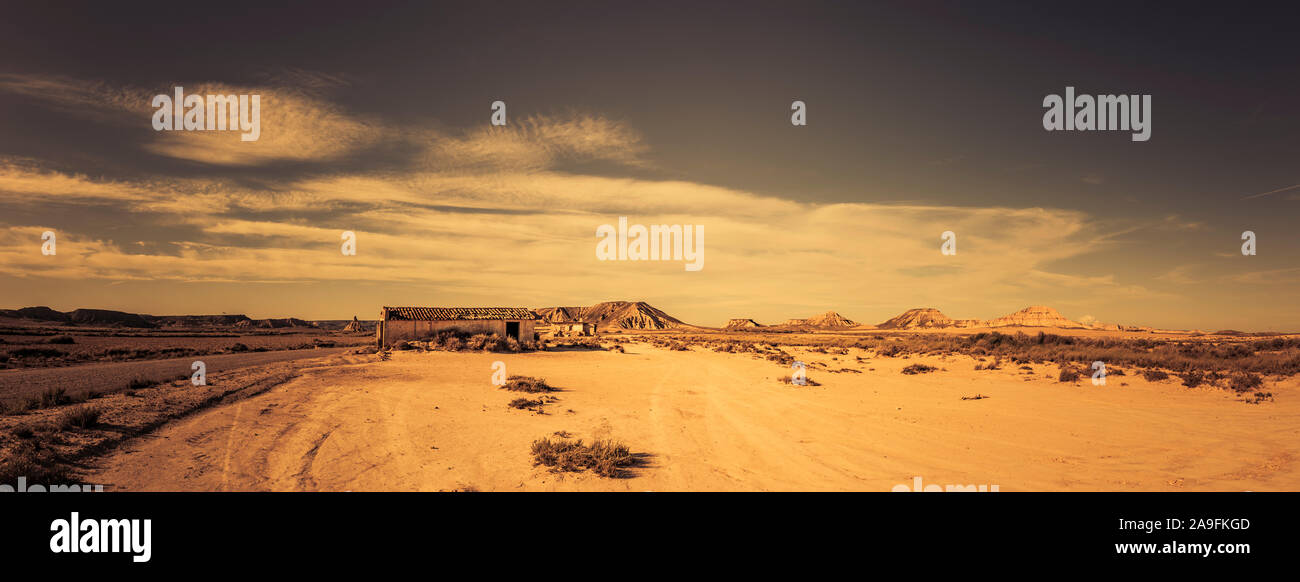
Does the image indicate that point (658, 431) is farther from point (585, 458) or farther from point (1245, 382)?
point (1245, 382)

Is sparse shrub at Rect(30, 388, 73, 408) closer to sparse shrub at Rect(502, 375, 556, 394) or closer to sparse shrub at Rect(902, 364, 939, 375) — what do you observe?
sparse shrub at Rect(502, 375, 556, 394)

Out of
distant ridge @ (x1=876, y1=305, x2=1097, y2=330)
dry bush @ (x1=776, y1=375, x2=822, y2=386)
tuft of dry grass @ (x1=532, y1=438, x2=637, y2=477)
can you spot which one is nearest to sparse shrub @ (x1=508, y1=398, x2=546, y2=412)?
tuft of dry grass @ (x1=532, y1=438, x2=637, y2=477)

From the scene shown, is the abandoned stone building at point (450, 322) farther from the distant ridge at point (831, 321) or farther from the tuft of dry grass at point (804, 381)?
the distant ridge at point (831, 321)

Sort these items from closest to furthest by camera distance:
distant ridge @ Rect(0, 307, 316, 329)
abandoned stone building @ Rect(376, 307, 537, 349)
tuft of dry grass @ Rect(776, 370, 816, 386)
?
tuft of dry grass @ Rect(776, 370, 816, 386) → abandoned stone building @ Rect(376, 307, 537, 349) → distant ridge @ Rect(0, 307, 316, 329)

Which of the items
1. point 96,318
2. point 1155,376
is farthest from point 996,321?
point 96,318

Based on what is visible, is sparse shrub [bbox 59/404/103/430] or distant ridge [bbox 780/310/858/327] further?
distant ridge [bbox 780/310/858/327]

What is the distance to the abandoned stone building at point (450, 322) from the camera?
37438 millimetres

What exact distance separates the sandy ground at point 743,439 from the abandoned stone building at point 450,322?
20.5 meters

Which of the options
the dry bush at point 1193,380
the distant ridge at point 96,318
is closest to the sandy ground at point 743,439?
the dry bush at point 1193,380

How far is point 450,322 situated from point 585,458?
1363 inches

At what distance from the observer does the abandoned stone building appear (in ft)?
123

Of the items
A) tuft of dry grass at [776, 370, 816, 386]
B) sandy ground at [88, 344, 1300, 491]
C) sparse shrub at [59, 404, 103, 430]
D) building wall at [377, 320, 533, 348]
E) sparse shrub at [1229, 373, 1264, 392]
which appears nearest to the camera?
sandy ground at [88, 344, 1300, 491]
